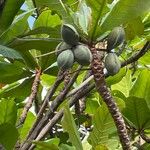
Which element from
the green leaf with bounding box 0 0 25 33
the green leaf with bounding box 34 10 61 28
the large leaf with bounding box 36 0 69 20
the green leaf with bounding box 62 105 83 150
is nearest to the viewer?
the green leaf with bounding box 62 105 83 150

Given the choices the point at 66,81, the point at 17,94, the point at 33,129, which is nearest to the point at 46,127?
the point at 33,129

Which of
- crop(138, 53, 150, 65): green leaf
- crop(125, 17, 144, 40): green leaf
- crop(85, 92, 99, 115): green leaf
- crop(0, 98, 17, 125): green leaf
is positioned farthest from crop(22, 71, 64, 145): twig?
crop(138, 53, 150, 65): green leaf

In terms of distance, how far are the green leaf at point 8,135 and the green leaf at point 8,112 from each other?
0.45 feet

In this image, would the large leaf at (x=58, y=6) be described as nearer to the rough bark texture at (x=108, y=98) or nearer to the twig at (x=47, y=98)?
the rough bark texture at (x=108, y=98)

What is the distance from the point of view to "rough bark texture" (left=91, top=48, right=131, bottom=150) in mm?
987

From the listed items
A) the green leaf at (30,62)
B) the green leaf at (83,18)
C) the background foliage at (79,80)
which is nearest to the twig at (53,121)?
the background foliage at (79,80)

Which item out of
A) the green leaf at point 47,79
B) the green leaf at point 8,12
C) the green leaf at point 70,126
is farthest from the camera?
the green leaf at point 47,79

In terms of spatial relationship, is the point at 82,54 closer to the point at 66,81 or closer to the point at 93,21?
the point at 93,21

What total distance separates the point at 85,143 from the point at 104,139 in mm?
227

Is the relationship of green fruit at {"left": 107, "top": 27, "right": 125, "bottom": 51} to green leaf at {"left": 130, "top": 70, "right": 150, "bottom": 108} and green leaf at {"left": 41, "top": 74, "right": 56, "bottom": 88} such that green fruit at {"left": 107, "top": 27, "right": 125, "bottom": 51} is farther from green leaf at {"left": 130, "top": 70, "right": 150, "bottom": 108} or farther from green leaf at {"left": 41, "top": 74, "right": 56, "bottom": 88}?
green leaf at {"left": 41, "top": 74, "right": 56, "bottom": 88}

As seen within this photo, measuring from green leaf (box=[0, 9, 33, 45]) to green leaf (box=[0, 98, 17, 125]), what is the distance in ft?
0.71

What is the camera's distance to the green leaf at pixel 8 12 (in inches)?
50.2

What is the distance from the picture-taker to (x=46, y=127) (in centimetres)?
119

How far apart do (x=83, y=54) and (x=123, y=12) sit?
0.14 m
